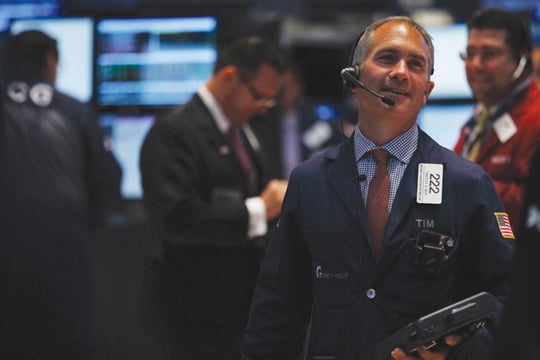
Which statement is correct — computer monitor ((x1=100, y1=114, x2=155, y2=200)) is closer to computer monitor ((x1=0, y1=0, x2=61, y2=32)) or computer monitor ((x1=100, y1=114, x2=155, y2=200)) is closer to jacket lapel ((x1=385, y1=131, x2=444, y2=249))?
computer monitor ((x1=0, y1=0, x2=61, y2=32))

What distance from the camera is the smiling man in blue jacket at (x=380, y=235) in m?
1.94

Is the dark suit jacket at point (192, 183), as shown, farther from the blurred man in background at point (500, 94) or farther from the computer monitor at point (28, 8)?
the computer monitor at point (28, 8)

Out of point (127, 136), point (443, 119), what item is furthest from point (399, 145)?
point (127, 136)

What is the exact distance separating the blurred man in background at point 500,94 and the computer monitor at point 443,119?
1862 millimetres

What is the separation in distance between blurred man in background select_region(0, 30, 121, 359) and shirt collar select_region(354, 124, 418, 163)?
6.07 ft

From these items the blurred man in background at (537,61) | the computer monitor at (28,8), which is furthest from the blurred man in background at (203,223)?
the blurred man in background at (537,61)

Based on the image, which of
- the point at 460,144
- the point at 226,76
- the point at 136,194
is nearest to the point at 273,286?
the point at 460,144

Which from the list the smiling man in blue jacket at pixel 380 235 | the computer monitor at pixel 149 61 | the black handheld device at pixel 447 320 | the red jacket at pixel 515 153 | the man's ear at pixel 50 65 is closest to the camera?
the black handheld device at pixel 447 320

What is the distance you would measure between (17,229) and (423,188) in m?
2.07

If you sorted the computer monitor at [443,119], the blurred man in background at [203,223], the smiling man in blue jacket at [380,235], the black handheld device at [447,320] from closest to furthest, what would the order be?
the black handheld device at [447,320]
the smiling man in blue jacket at [380,235]
the blurred man in background at [203,223]
the computer monitor at [443,119]

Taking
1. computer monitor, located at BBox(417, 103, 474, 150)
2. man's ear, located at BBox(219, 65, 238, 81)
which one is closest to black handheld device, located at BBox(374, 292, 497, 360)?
man's ear, located at BBox(219, 65, 238, 81)

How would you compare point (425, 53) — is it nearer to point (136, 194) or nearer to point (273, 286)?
point (273, 286)

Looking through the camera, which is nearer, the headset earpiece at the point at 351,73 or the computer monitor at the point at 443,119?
the headset earpiece at the point at 351,73

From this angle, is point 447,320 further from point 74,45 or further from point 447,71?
point 74,45
